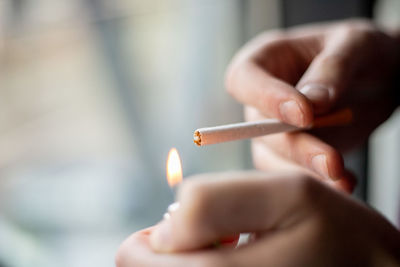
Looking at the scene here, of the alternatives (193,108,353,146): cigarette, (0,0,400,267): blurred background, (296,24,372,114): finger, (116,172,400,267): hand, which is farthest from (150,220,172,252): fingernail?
(0,0,400,267): blurred background

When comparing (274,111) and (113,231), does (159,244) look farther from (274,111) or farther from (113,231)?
(113,231)

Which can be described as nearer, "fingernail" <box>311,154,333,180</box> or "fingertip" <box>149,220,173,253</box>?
"fingertip" <box>149,220,173,253</box>

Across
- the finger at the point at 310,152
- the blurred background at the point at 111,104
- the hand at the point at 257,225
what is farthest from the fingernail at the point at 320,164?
the blurred background at the point at 111,104

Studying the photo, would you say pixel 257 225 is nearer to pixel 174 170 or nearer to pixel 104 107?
pixel 174 170

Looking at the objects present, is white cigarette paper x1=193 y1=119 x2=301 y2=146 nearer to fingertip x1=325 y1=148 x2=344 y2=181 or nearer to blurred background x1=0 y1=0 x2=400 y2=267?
fingertip x1=325 y1=148 x2=344 y2=181

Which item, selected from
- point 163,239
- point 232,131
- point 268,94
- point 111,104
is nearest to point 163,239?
point 163,239

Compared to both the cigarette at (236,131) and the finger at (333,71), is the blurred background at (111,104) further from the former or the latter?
the cigarette at (236,131)

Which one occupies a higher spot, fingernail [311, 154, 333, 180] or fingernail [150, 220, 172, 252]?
fingernail [150, 220, 172, 252]
